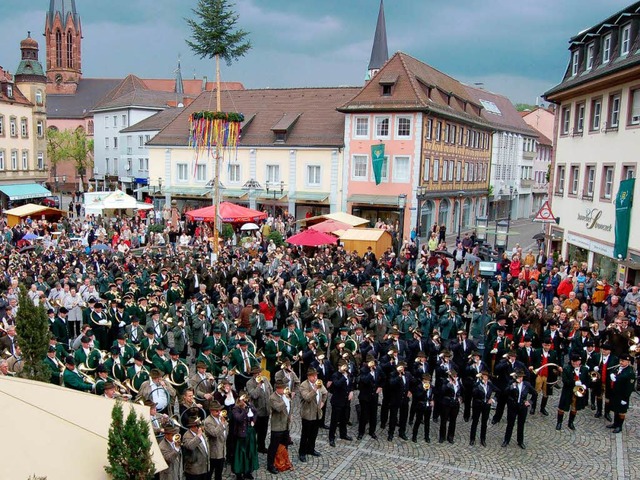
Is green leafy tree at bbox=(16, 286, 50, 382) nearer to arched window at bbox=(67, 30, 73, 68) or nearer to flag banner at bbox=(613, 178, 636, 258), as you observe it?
flag banner at bbox=(613, 178, 636, 258)

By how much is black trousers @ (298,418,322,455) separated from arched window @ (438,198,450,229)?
34.7 metres

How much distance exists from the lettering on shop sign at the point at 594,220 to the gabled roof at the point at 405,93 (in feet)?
51.2

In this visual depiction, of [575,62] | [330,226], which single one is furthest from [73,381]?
[575,62]

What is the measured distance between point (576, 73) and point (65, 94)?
8485 centimetres

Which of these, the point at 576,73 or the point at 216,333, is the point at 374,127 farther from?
the point at 216,333

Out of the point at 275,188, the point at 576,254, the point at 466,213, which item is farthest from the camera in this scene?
the point at 466,213

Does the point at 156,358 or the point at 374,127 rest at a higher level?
the point at 374,127

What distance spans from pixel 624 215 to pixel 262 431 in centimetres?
1629

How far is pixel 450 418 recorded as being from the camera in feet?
38.9

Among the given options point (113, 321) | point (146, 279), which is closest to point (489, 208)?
point (146, 279)

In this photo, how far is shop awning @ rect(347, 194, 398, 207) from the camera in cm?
3975

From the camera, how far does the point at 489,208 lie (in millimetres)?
57500

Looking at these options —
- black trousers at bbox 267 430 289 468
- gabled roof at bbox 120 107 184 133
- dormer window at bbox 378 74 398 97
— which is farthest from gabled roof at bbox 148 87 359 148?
black trousers at bbox 267 430 289 468

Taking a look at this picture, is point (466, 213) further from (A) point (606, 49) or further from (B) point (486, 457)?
(B) point (486, 457)
